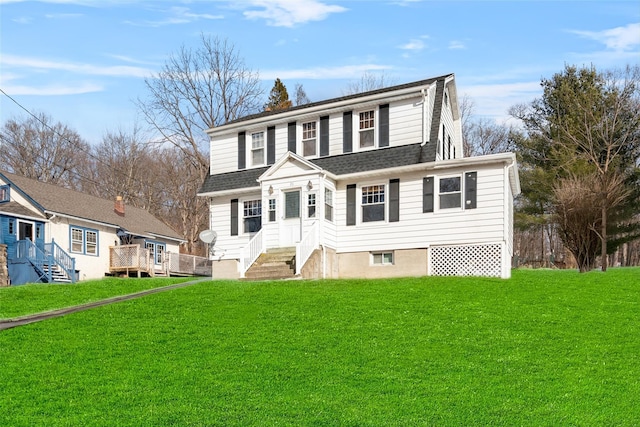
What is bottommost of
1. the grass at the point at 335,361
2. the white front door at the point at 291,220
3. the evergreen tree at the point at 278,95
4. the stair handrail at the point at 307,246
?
the grass at the point at 335,361

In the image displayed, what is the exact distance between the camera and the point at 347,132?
2289 cm

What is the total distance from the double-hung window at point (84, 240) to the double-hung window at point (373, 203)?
1450 cm

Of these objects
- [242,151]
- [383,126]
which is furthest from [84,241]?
[383,126]

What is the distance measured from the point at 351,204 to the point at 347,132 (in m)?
2.64

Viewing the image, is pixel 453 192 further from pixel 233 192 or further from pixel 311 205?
pixel 233 192

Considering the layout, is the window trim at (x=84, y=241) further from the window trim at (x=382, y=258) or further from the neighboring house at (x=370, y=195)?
Answer: the window trim at (x=382, y=258)

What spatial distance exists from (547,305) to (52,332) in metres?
10.7

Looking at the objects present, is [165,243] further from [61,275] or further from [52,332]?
[52,332]

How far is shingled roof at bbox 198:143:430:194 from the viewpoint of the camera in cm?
2127

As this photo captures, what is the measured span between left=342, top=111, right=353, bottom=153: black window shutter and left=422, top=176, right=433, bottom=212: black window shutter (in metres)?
3.17

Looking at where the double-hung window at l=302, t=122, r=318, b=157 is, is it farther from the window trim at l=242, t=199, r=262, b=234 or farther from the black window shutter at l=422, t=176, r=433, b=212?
the black window shutter at l=422, t=176, r=433, b=212

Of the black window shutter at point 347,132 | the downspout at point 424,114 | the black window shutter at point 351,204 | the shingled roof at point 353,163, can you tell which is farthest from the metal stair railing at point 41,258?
the downspout at point 424,114

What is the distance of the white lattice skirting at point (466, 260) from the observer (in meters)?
20.0

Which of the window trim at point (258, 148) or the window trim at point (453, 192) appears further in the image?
the window trim at point (258, 148)
